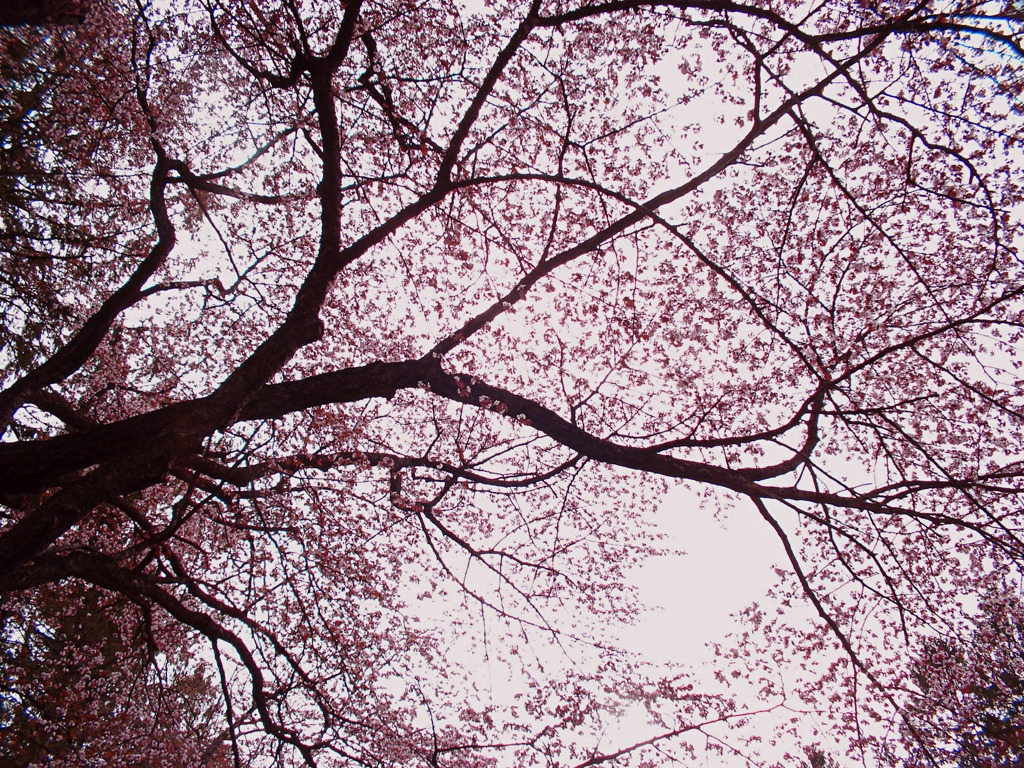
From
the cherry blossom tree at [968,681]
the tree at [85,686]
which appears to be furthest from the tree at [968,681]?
the tree at [85,686]

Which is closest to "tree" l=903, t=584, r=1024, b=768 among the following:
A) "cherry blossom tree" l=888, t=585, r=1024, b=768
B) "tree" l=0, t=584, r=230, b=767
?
"cherry blossom tree" l=888, t=585, r=1024, b=768

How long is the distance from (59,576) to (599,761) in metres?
7.61

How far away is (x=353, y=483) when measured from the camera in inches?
274

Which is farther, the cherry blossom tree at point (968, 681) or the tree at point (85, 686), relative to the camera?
the tree at point (85, 686)

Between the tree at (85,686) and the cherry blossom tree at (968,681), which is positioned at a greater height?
the tree at (85,686)

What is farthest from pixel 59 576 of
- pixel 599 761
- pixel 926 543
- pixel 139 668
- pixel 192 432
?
pixel 926 543

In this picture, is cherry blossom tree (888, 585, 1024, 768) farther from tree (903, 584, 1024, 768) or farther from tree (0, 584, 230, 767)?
tree (0, 584, 230, 767)

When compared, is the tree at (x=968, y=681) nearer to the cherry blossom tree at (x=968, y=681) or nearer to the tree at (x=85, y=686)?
the cherry blossom tree at (x=968, y=681)

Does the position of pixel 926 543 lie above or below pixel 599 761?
above

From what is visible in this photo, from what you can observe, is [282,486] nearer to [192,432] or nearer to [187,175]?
[192,432]

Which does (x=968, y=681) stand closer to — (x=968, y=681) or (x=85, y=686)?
(x=968, y=681)

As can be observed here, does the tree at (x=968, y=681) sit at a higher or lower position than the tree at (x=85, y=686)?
lower

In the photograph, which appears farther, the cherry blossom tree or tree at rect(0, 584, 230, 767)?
tree at rect(0, 584, 230, 767)

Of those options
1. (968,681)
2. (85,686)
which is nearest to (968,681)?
(968,681)
